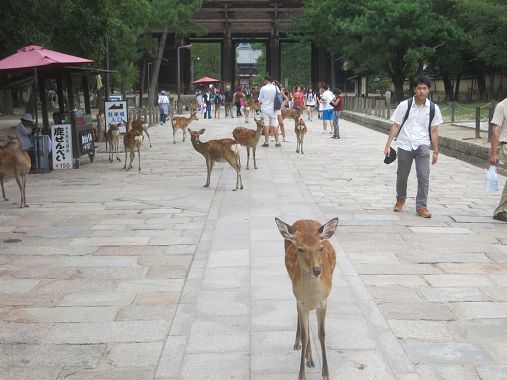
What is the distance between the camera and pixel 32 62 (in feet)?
36.5

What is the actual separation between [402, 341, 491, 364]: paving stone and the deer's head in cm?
105

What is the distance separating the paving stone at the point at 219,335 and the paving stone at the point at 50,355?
1.99ft

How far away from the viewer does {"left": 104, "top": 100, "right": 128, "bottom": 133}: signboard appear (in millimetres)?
16312

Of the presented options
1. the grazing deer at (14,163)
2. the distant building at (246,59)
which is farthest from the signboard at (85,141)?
the distant building at (246,59)

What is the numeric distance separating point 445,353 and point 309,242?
1339mm

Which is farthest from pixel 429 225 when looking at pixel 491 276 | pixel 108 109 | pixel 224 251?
pixel 108 109

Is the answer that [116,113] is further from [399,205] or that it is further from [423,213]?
[423,213]

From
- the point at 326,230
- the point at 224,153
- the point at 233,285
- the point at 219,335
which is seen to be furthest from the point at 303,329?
the point at 224,153

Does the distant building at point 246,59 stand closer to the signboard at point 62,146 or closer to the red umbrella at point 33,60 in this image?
the signboard at point 62,146

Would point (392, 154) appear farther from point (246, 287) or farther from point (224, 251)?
point (246, 287)

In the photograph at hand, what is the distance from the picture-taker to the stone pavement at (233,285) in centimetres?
381

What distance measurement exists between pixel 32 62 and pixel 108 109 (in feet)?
17.0

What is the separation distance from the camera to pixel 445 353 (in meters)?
3.88

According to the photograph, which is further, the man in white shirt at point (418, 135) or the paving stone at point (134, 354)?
the man in white shirt at point (418, 135)
